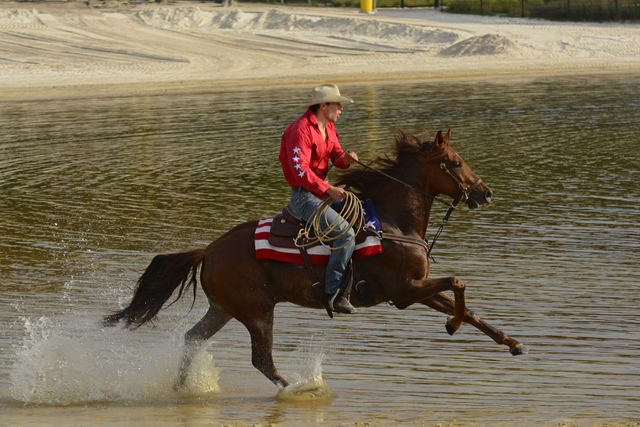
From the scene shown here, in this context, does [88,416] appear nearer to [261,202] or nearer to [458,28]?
[261,202]

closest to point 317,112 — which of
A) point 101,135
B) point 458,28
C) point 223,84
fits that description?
point 101,135

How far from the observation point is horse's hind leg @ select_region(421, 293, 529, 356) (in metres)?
6.38

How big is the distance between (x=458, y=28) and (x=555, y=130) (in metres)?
28.1

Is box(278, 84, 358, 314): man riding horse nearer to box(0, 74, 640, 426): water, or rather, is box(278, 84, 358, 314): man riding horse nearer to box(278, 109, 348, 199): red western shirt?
box(278, 109, 348, 199): red western shirt

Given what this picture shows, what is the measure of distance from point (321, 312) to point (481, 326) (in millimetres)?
2621

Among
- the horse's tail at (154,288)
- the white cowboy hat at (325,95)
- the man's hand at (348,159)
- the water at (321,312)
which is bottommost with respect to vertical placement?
the water at (321,312)

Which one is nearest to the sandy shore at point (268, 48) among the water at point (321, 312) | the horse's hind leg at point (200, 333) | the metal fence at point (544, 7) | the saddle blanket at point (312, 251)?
the metal fence at point (544, 7)

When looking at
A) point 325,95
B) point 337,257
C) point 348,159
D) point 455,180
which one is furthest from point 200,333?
point 455,180

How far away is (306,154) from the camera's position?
A: 21.4 feet

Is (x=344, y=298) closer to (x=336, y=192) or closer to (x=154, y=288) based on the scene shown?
(x=336, y=192)

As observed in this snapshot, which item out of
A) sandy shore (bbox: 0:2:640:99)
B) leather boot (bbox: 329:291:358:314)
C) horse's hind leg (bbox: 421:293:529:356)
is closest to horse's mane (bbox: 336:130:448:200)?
leather boot (bbox: 329:291:358:314)

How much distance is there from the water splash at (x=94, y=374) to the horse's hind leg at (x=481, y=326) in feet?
6.74

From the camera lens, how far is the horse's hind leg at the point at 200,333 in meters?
6.87

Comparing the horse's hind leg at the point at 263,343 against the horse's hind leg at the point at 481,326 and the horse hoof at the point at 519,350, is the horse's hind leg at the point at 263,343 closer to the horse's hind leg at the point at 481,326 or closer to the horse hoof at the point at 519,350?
the horse's hind leg at the point at 481,326
